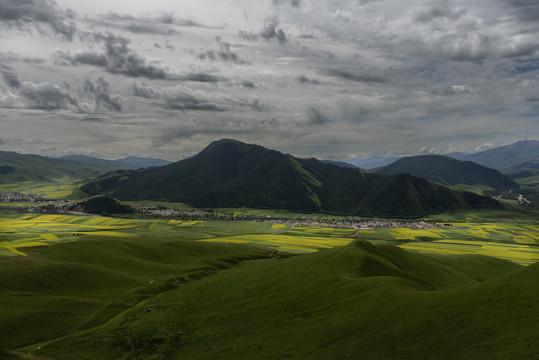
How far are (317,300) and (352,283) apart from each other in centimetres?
1134

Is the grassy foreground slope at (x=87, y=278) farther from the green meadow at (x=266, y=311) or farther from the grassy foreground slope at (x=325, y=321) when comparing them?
the grassy foreground slope at (x=325, y=321)

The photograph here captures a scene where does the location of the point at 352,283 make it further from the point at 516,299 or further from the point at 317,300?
the point at 516,299

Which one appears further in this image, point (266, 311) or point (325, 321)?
point (266, 311)

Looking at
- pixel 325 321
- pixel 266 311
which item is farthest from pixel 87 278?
pixel 325 321

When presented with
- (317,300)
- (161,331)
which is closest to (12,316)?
(161,331)

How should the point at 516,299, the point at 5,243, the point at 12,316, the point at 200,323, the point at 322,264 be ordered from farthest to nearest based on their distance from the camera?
the point at 5,243 < the point at 322,264 < the point at 200,323 < the point at 12,316 < the point at 516,299

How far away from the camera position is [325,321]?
6394 centimetres

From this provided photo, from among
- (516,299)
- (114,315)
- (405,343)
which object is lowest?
(114,315)

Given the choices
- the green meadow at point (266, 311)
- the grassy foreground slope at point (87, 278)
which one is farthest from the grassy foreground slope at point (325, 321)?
the grassy foreground slope at point (87, 278)

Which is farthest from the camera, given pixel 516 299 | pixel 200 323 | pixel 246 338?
pixel 200 323

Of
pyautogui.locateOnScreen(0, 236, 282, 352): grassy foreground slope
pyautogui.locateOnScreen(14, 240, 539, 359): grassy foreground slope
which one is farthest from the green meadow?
pyautogui.locateOnScreen(0, 236, 282, 352): grassy foreground slope

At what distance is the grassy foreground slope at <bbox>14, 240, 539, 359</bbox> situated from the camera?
44.3 metres

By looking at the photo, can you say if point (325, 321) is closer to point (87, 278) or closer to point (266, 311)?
point (266, 311)

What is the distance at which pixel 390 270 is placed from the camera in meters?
100
